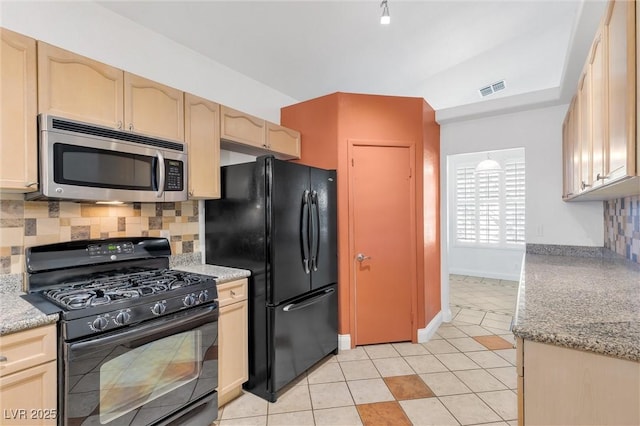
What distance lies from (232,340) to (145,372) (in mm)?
620

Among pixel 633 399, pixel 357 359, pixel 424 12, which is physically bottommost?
pixel 357 359

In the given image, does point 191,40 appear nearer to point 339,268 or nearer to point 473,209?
point 339,268

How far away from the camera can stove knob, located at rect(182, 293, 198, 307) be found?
1.76m

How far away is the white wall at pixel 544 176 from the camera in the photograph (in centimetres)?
295

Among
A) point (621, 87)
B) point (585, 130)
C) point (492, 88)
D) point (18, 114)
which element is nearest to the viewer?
point (621, 87)

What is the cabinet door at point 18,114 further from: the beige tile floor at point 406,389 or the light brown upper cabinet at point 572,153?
the light brown upper cabinet at point 572,153

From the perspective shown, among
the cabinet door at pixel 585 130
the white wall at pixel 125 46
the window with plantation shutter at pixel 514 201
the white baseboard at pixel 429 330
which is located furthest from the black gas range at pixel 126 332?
the window with plantation shutter at pixel 514 201

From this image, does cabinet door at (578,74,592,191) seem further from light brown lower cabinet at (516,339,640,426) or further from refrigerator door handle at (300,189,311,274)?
refrigerator door handle at (300,189,311,274)

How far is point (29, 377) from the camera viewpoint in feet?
4.14

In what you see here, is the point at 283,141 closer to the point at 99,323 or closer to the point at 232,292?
the point at 232,292

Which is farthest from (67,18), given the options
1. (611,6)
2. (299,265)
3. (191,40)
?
(611,6)

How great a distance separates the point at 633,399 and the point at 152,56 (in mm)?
3167

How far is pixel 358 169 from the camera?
3.03m

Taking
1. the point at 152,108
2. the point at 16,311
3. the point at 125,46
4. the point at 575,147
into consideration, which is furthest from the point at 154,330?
the point at 575,147
